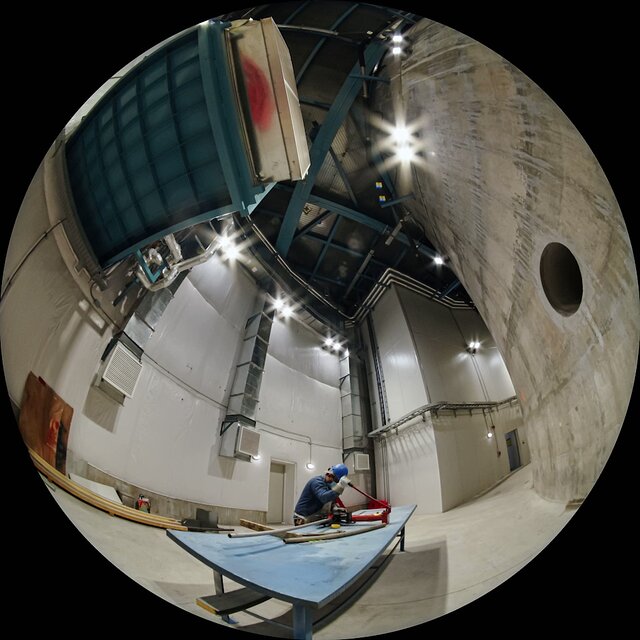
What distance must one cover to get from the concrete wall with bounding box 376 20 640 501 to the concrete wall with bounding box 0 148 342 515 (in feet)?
2.60

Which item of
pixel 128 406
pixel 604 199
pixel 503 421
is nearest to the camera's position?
pixel 604 199

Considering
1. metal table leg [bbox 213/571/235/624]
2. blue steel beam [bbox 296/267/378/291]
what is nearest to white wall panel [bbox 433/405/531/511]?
blue steel beam [bbox 296/267/378/291]

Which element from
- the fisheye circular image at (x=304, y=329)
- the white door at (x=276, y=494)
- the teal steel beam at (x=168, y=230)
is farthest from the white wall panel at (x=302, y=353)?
the teal steel beam at (x=168, y=230)

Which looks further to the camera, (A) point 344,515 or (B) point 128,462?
(A) point 344,515

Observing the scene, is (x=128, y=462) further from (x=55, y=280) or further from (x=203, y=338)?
(x=55, y=280)

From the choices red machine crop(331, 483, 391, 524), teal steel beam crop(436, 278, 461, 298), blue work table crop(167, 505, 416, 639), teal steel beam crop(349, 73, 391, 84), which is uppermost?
teal steel beam crop(349, 73, 391, 84)

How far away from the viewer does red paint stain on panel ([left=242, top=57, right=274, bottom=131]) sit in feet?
3.35

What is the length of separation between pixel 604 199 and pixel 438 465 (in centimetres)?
103

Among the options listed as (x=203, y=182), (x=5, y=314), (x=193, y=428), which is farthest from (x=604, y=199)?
(x=5, y=314)

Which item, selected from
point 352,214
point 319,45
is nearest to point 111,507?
point 352,214

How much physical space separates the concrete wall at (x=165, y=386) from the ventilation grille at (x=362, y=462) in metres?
0.08

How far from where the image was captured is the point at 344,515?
112 cm

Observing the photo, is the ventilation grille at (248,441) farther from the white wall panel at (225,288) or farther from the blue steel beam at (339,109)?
the blue steel beam at (339,109)

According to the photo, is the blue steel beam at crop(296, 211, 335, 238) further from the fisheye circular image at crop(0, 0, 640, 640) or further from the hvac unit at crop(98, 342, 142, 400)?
the hvac unit at crop(98, 342, 142, 400)
